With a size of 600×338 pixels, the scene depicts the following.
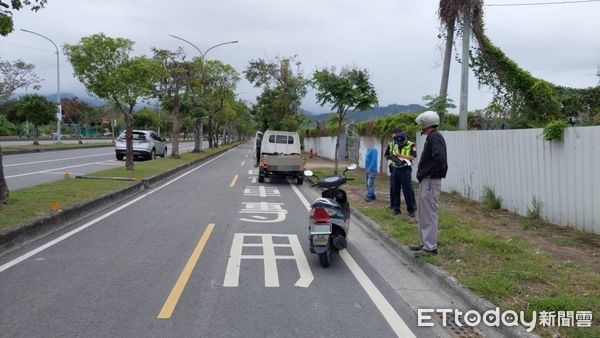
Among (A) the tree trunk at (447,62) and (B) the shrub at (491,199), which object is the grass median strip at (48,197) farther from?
(A) the tree trunk at (447,62)

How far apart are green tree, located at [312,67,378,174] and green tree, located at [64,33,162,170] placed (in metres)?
6.37

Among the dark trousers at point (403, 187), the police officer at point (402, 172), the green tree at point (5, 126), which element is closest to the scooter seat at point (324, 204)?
the police officer at point (402, 172)

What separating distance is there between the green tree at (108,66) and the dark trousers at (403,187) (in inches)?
444

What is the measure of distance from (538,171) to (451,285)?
16.1 feet

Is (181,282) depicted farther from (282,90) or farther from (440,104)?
(282,90)

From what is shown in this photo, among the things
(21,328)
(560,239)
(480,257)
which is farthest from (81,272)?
(560,239)

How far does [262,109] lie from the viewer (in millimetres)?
47875

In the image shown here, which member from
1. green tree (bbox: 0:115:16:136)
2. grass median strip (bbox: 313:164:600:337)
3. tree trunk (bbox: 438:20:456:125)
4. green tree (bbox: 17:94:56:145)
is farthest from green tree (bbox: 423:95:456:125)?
green tree (bbox: 0:115:16:136)

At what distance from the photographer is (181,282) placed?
18.8 feet

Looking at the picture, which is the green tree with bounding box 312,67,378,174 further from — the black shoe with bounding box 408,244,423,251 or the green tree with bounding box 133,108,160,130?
the green tree with bounding box 133,108,160,130

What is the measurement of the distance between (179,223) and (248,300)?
4.63m

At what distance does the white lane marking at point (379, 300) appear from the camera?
4.59m

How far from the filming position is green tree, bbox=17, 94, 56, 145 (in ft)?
123

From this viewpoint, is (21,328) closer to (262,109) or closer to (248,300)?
(248,300)
